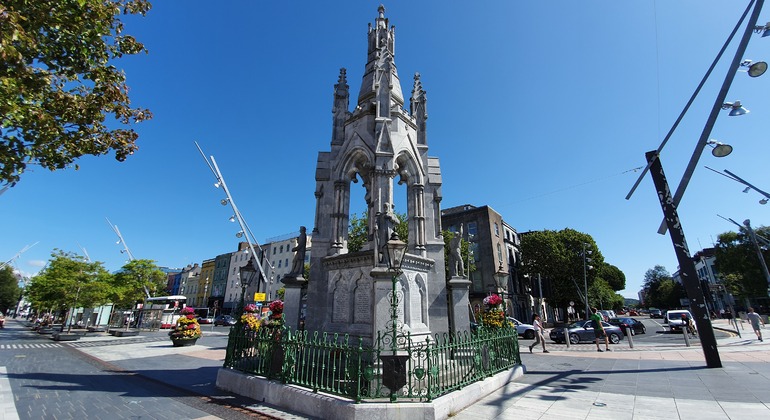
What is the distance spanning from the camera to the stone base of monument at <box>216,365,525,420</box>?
5.20m

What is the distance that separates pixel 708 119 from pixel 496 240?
115 feet

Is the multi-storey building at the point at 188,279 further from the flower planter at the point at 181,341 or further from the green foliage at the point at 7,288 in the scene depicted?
the flower planter at the point at 181,341

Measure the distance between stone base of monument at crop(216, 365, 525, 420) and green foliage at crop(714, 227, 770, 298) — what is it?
63.9m

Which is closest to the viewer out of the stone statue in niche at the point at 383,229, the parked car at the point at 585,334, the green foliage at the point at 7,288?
the stone statue in niche at the point at 383,229

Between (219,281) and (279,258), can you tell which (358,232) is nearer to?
(279,258)

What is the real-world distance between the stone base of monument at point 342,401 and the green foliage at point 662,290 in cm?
11048

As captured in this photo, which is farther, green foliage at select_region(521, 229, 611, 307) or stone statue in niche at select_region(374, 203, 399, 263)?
green foliage at select_region(521, 229, 611, 307)

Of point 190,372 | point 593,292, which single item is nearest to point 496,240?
point 593,292

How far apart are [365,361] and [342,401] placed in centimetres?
76

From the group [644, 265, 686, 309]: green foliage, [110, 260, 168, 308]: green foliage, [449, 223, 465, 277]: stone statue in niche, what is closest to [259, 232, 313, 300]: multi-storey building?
[110, 260, 168, 308]: green foliage

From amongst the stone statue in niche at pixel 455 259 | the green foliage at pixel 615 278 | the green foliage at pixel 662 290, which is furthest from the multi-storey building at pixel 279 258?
the green foliage at pixel 662 290

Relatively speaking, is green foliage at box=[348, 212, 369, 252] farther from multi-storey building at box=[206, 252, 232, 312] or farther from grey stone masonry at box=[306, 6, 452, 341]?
multi-storey building at box=[206, 252, 232, 312]

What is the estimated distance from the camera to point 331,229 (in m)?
10.4

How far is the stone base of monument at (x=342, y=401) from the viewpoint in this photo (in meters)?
5.20
